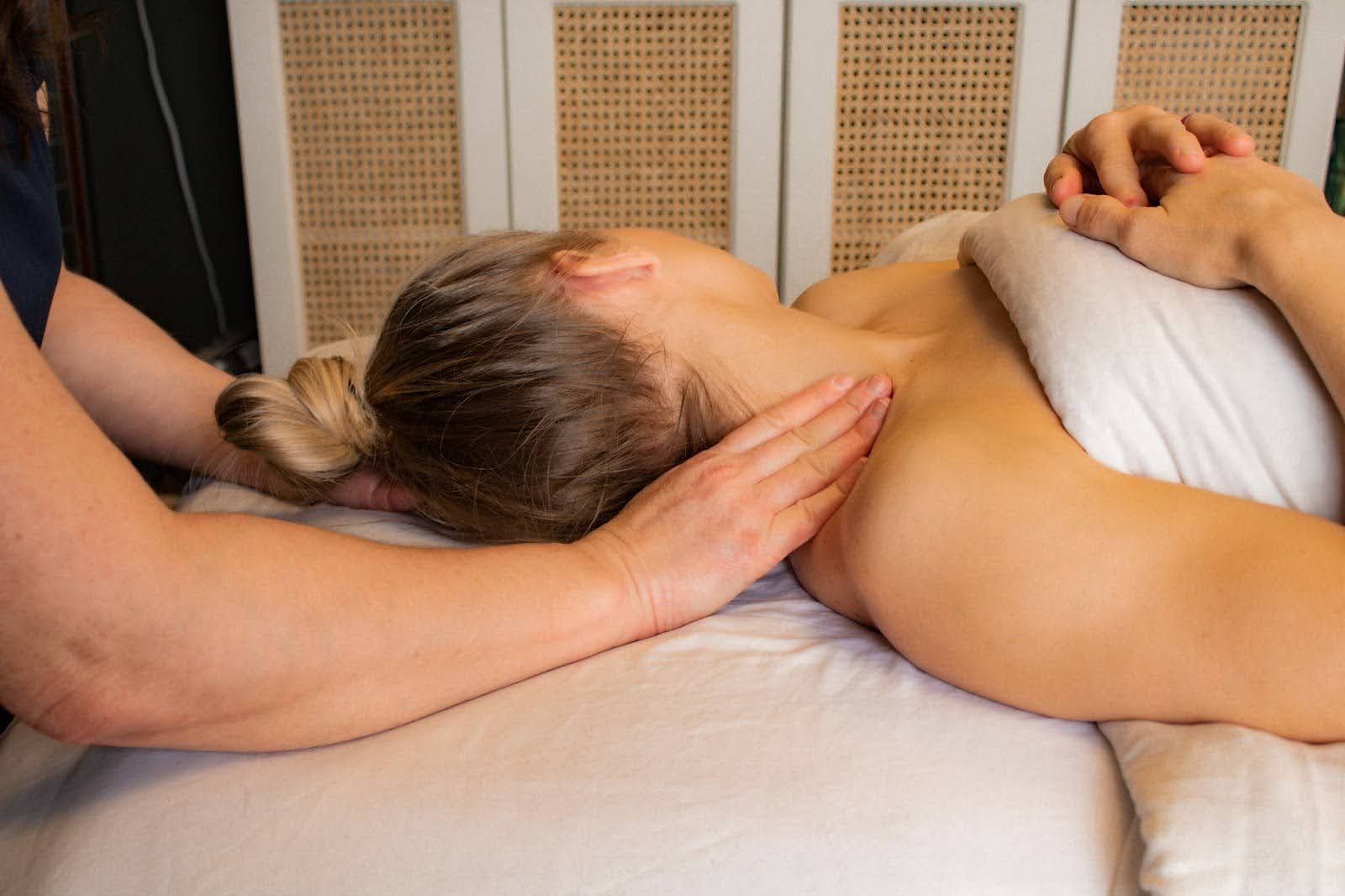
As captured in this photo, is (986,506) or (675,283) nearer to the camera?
(986,506)

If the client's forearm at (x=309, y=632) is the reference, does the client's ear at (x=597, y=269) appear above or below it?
above

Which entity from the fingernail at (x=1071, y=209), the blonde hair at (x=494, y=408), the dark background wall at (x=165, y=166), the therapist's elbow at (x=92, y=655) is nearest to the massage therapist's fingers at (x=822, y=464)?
the blonde hair at (x=494, y=408)

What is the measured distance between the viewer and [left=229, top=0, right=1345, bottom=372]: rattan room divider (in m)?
2.17

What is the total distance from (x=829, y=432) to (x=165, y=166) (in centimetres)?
206

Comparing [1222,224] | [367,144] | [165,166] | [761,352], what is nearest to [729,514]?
[761,352]

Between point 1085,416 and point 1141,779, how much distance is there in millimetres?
275

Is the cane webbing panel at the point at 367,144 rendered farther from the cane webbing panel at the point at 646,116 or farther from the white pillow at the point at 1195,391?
the white pillow at the point at 1195,391

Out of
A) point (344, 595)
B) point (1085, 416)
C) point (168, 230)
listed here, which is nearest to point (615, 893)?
point (344, 595)

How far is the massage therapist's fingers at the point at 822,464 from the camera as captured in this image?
2.81 feet

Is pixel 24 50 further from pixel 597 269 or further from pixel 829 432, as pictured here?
pixel 829 432

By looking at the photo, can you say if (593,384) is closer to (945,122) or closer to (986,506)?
(986,506)

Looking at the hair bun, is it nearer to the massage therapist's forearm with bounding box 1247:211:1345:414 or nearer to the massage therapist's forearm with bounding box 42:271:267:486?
the massage therapist's forearm with bounding box 42:271:267:486

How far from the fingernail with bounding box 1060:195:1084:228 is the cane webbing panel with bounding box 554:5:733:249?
1386 mm

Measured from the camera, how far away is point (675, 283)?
1.00 m
